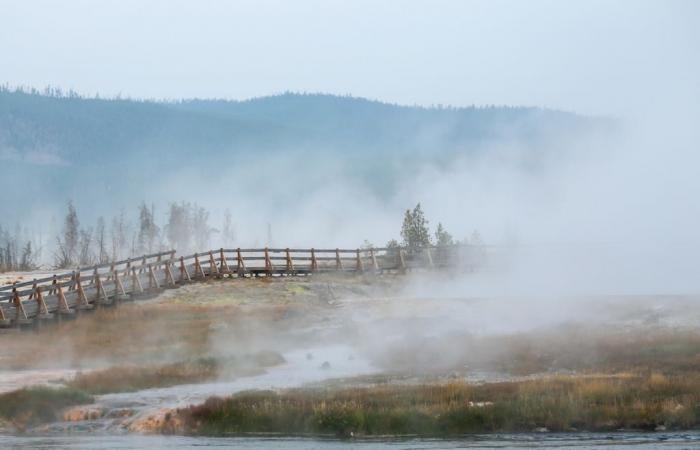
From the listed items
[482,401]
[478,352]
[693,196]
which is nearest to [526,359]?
[478,352]

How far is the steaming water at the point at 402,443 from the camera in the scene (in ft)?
81.2

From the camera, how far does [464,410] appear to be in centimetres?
2745

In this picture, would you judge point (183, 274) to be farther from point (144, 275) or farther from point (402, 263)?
point (402, 263)

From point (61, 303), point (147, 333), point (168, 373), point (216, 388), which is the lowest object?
point (216, 388)

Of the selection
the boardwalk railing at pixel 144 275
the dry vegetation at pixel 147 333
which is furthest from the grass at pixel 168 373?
the boardwalk railing at pixel 144 275

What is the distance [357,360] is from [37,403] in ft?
40.8

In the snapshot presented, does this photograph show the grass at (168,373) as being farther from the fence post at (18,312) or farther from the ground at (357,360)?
the fence post at (18,312)

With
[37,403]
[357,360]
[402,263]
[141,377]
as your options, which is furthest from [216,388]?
[402,263]

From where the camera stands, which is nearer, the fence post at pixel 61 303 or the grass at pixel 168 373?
the grass at pixel 168 373

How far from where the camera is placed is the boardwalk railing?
44.2 meters

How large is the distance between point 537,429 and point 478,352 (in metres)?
11.3

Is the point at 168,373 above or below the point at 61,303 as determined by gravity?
below

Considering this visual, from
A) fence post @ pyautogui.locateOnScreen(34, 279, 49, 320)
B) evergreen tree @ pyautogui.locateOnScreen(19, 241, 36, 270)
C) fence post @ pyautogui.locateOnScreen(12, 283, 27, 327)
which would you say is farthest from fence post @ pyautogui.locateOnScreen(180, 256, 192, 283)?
evergreen tree @ pyautogui.locateOnScreen(19, 241, 36, 270)

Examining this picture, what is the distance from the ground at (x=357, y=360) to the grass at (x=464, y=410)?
4 cm
